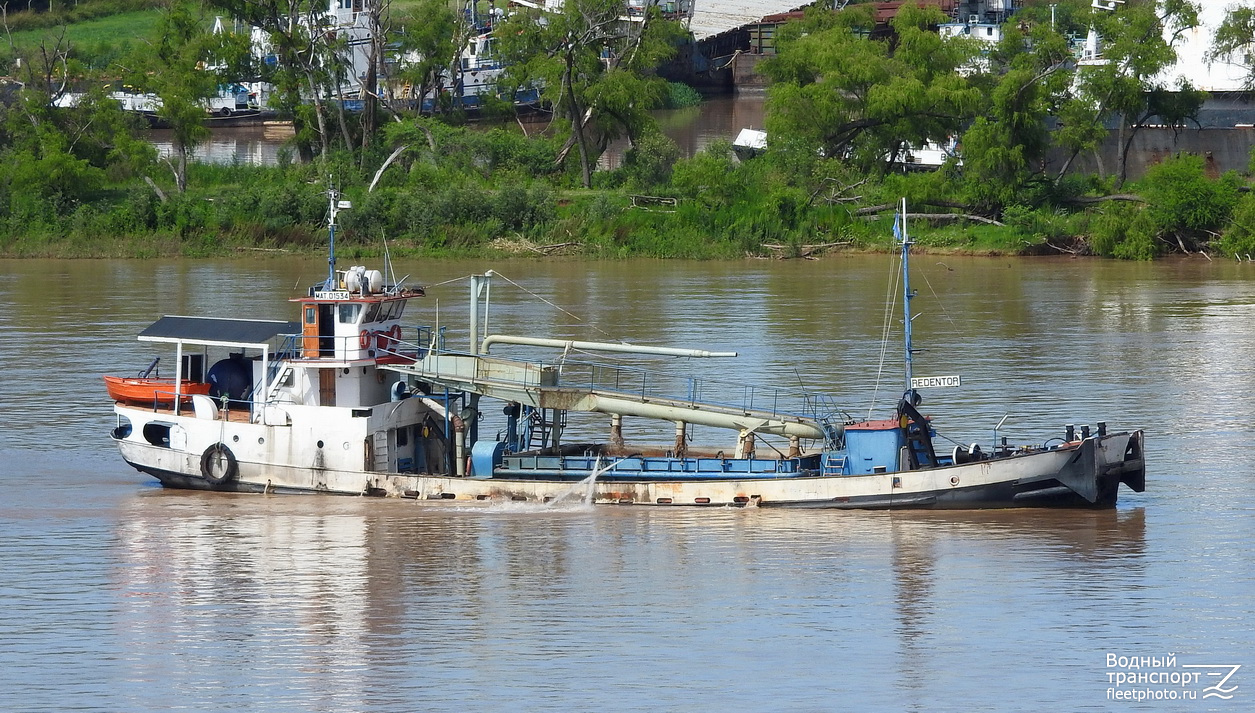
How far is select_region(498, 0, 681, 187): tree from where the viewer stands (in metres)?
74.7

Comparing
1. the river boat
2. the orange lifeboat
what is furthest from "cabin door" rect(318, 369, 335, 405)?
the orange lifeboat

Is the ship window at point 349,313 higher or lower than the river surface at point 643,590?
higher

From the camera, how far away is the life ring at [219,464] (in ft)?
94.3

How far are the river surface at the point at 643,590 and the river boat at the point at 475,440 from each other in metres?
0.45

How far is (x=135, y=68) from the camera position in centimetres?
7662

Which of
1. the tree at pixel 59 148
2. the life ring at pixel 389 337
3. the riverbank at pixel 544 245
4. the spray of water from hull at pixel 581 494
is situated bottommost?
the spray of water from hull at pixel 581 494

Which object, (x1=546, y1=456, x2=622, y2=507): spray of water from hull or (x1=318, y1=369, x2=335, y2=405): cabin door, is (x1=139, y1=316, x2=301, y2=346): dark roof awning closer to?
(x1=318, y1=369, x2=335, y2=405): cabin door

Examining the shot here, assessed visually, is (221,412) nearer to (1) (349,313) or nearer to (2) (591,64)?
(1) (349,313)

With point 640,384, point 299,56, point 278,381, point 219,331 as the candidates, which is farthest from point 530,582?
point 299,56

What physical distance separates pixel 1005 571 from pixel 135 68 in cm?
6221

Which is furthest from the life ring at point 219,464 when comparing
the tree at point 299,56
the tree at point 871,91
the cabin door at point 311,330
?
the tree at point 299,56

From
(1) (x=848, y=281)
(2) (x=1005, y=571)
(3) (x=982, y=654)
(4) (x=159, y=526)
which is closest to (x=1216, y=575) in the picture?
(2) (x=1005, y=571)

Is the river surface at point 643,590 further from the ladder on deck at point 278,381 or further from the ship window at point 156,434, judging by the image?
the ladder on deck at point 278,381

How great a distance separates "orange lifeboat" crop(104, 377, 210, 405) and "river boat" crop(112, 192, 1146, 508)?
0.12 m
